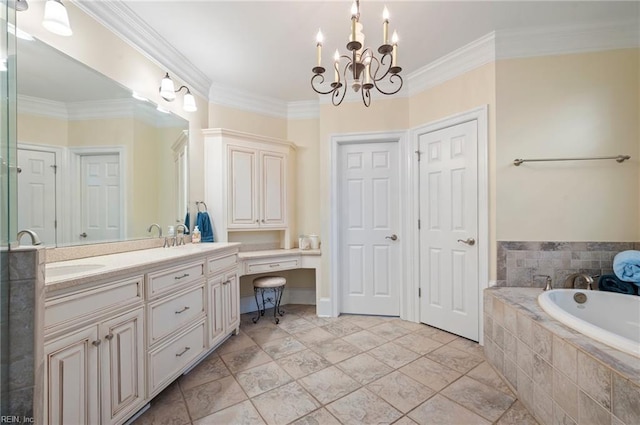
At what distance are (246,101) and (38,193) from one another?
2.25 meters

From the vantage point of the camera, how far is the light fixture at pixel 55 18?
4.58 ft

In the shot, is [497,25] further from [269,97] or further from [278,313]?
[278,313]

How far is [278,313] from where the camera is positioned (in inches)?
126

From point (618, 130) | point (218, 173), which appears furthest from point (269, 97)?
point (618, 130)

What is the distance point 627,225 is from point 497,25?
5.97ft

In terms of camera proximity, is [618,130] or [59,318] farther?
[618,130]

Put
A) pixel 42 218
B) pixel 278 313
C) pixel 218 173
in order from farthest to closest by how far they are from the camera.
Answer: pixel 278 313 → pixel 218 173 → pixel 42 218

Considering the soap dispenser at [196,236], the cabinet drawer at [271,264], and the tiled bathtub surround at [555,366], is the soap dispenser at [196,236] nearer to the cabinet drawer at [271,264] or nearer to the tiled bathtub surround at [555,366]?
the cabinet drawer at [271,264]

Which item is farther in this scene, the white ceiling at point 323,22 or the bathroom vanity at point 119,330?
the white ceiling at point 323,22

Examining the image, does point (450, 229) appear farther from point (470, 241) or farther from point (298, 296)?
point (298, 296)

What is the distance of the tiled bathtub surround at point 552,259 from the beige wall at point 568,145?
6cm

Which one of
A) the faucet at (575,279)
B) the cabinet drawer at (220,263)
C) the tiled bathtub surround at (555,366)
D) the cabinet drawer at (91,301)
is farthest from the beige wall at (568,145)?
the cabinet drawer at (91,301)

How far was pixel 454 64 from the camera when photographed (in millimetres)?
2498

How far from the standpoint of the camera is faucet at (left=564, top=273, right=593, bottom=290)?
195 cm
